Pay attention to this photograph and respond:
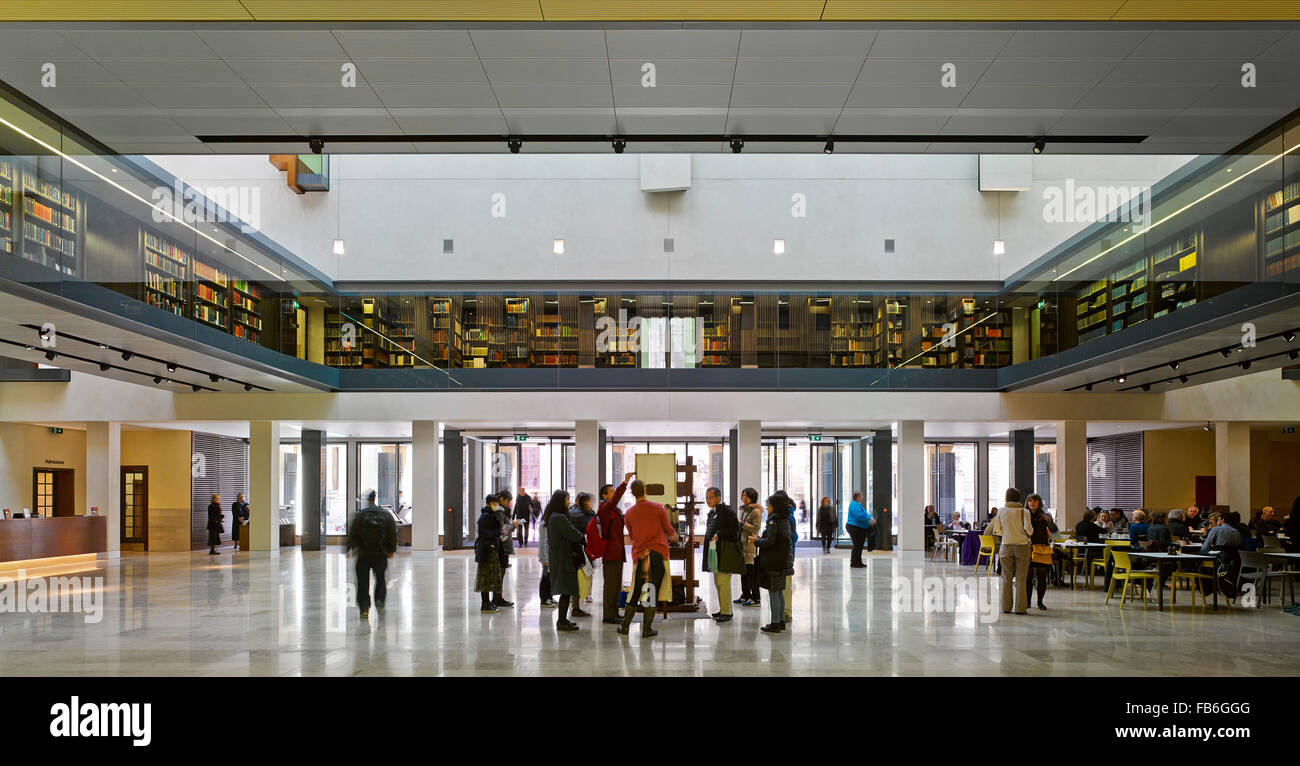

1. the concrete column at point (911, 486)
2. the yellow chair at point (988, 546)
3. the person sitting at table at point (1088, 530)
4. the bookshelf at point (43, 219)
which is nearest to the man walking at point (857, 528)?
the yellow chair at point (988, 546)

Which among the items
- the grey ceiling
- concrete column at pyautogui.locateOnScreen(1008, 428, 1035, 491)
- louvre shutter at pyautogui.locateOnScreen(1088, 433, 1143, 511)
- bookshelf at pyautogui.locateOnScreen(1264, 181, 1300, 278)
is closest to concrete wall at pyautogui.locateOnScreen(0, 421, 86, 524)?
the grey ceiling

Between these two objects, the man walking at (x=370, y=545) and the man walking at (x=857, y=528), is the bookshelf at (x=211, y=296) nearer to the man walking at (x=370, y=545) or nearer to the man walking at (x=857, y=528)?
the man walking at (x=370, y=545)

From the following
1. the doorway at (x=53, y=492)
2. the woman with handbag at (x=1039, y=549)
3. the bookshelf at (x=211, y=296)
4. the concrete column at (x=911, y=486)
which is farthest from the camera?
the doorway at (x=53, y=492)

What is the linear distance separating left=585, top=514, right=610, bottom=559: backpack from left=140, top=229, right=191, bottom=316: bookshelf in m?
7.10

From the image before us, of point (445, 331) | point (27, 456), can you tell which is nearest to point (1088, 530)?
point (445, 331)

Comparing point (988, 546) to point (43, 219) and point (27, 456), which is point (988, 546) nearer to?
point (43, 219)

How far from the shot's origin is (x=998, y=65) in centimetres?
569

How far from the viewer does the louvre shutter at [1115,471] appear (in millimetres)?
Result: 23781

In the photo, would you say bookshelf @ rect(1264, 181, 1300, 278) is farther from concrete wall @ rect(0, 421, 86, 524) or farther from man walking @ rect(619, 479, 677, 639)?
concrete wall @ rect(0, 421, 86, 524)

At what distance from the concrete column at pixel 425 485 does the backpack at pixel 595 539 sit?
11693 mm

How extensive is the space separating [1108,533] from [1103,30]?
12946 millimetres

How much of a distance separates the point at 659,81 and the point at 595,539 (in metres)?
5.28
